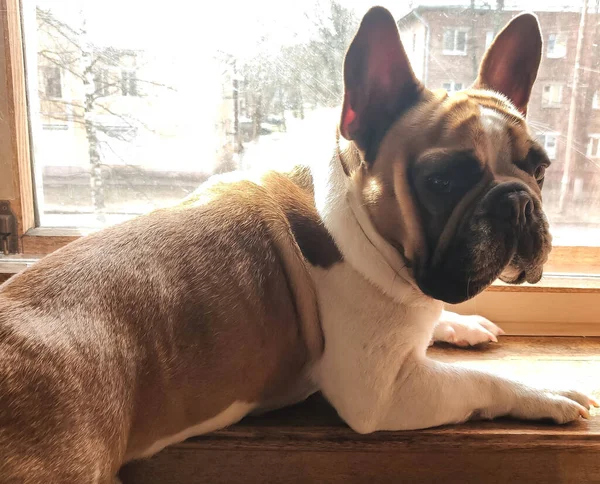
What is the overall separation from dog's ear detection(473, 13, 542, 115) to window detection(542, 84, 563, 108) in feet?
1.27

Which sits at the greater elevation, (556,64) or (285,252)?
(556,64)

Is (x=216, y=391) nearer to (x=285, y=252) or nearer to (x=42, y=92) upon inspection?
(x=285, y=252)

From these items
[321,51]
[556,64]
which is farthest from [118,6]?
[556,64]

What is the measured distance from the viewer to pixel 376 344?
110cm

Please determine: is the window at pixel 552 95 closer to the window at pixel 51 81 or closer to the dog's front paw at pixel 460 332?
the dog's front paw at pixel 460 332

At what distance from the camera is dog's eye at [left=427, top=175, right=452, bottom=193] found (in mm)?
1021

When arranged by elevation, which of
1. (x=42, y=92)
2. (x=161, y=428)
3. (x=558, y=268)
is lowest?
(x=161, y=428)

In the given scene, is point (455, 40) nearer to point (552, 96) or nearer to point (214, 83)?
point (552, 96)

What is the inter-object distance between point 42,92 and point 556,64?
4.28ft

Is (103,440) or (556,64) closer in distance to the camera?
(103,440)

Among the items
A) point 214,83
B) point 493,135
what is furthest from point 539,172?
point 214,83

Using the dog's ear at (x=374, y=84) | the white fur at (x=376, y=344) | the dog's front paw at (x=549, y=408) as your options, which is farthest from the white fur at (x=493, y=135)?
the dog's front paw at (x=549, y=408)

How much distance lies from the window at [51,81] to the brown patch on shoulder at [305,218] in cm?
69

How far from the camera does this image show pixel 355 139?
1.11 meters
